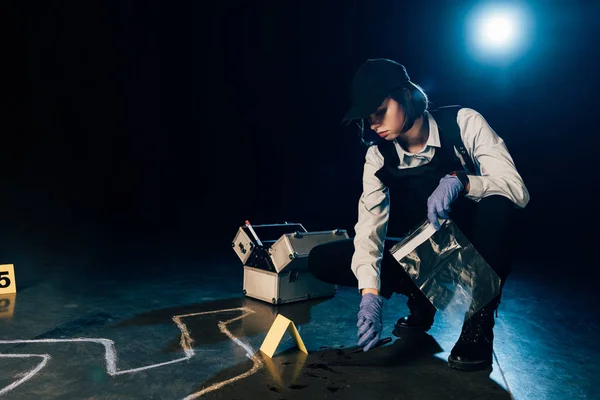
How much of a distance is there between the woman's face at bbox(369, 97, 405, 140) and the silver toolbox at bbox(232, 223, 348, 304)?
1.03 metres

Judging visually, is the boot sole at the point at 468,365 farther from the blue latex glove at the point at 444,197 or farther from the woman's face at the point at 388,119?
the woman's face at the point at 388,119

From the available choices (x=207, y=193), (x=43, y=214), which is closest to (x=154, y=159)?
(x=207, y=193)

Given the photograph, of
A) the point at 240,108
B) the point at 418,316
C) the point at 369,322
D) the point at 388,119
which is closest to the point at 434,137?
the point at 388,119

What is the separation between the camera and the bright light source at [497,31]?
6199 mm

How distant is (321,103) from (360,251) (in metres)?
5.12

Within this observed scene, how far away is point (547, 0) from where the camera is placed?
617 cm

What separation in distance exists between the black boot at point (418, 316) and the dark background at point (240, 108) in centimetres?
377

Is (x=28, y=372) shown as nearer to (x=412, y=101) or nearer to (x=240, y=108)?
(x=412, y=101)

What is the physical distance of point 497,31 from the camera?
6.33 metres

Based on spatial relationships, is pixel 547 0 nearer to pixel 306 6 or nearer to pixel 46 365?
pixel 306 6

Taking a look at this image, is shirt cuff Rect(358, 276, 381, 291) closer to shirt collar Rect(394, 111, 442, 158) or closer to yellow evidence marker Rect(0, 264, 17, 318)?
shirt collar Rect(394, 111, 442, 158)

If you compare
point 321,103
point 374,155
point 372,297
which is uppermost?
point 321,103

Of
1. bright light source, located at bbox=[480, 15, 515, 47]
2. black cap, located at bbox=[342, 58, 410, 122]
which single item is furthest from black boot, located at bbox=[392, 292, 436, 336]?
bright light source, located at bbox=[480, 15, 515, 47]

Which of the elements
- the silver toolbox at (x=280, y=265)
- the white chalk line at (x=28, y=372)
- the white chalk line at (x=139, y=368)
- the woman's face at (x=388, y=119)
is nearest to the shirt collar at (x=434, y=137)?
the woman's face at (x=388, y=119)
